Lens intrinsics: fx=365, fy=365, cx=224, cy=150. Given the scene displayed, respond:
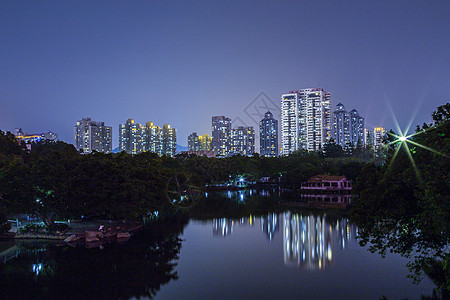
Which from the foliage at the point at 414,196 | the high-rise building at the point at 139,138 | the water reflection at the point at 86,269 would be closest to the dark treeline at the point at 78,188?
the water reflection at the point at 86,269

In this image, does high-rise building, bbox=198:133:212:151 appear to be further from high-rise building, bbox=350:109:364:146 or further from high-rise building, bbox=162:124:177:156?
high-rise building, bbox=350:109:364:146

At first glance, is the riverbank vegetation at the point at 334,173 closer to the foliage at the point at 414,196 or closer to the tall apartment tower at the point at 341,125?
the foliage at the point at 414,196

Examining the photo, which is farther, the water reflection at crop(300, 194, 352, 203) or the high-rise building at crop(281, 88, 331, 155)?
the high-rise building at crop(281, 88, 331, 155)

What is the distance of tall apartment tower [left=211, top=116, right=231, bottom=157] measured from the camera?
15888 cm

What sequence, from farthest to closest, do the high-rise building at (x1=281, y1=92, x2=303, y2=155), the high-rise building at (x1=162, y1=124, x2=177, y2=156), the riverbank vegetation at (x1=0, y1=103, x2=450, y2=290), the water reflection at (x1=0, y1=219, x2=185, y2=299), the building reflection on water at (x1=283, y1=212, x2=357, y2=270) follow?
the high-rise building at (x1=162, y1=124, x2=177, y2=156)
the high-rise building at (x1=281, y1=92, x2=303, y2=155)
the building reflection on water at (x1=283, y1=212, x2=357, y2=270)
the water reflection at (x1=0, y1=219, x2=185, y2=299)
the riverbank vegetation at (x1=0, y1=103, x2=450, y2=290)

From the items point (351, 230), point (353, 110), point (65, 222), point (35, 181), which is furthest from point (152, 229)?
point (353, 110)

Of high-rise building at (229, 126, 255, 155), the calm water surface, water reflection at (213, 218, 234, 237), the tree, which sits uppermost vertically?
high-rise building at (229, 126, 255, 155)

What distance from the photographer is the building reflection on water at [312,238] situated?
1869 cm

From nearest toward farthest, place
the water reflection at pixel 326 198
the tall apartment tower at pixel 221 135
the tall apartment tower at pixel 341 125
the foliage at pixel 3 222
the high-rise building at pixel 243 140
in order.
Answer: the foliage at pixel 3 222
the water reflection at pixel 326 198
the tall apartment tower at pixel 341 125
the high-rise building at pixel 243 140
the tall apartment tower at pixel 221 135

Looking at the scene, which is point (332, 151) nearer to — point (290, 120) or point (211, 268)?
point (290, 120)

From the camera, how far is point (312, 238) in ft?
76.3

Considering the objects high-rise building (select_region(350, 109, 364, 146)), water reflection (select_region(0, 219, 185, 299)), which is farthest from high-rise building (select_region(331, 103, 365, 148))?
water reflection (select_region(0, 219, 185, 299))

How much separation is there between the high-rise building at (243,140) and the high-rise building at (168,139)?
25.1m

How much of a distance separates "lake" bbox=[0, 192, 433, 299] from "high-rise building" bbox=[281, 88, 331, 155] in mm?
101998
